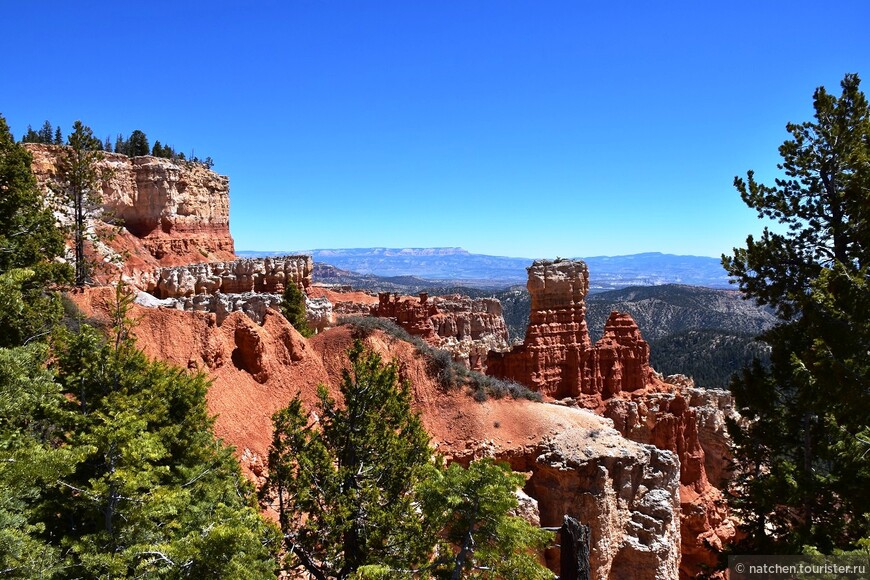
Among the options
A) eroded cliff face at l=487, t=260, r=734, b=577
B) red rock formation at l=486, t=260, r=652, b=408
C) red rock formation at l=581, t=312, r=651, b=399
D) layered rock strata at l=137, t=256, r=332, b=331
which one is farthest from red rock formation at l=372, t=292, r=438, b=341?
red rock formation at l=581, t=312, r=651, b=399

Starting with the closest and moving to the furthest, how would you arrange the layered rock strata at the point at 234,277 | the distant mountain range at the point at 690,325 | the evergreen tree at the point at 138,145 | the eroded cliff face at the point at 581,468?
the eroded cliff face at the point at 581,468, the layered rock strata at the point at 234,277, the evergreen tree at the point at 138,145, the distant mountain range at the point at 690,325

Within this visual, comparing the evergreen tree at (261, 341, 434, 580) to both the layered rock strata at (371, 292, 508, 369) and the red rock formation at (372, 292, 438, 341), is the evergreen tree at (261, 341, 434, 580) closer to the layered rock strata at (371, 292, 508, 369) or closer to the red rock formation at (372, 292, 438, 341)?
the layered rock strata at (371, 292, 508, 369)

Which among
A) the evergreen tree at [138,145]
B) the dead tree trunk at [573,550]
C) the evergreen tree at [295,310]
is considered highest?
the evergreen tree at [138,145]

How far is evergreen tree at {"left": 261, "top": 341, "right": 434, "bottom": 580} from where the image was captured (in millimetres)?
12969

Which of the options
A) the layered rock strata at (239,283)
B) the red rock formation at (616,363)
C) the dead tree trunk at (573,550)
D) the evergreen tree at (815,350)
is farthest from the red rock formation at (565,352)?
the dead tree trunk at (573,550)

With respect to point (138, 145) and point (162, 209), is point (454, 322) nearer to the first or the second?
point (162, 209)

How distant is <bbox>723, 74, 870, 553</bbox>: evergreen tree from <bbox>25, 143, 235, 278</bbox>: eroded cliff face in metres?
45.2

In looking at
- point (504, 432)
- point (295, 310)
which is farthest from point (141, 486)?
point (295, 310)

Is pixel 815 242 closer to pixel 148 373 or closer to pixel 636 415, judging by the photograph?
pixel 148 373

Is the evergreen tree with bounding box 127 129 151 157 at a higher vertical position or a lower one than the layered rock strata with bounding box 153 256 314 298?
higher

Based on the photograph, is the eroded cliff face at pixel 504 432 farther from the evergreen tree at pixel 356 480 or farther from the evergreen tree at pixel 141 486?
the evergreen tree at pixel 141 486

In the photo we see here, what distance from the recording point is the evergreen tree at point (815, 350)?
11812 mm

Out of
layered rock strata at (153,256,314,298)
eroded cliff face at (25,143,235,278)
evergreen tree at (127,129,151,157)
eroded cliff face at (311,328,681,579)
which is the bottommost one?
eroded cliff face at (311,328,681,579)

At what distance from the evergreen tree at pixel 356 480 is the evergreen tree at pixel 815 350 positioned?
8.87m
